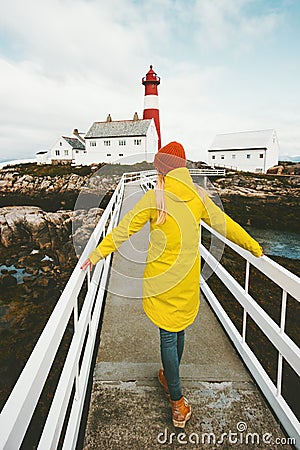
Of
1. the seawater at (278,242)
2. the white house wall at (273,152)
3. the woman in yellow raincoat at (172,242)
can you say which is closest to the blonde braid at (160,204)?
the woman in yellow raincoat at (172,242)

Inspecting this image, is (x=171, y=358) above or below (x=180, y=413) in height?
above

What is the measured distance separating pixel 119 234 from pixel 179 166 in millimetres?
492

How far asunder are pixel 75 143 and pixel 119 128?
6116mm

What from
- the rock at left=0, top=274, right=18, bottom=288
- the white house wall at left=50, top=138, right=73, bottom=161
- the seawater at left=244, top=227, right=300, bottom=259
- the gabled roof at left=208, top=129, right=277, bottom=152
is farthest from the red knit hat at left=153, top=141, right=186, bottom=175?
the gabled roof at left=208, top=129, right=277, bottom=152

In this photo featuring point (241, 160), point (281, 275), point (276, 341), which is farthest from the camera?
point (241, 160)

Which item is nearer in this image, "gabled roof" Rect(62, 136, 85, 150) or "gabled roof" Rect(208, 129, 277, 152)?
"gabled roof" Rect(62, 136, 85, 150)

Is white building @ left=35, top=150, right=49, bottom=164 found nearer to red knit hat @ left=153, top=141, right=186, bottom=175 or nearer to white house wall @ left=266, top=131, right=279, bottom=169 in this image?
white house wall @ left=266, top=131, right=279, bottom=169

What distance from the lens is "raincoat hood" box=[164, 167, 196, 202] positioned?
1.87m

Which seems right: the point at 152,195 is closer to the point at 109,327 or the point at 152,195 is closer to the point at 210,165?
the point at 109,327

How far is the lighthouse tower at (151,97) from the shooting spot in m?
31.0

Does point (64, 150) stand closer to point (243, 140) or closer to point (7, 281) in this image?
point (243, 140)

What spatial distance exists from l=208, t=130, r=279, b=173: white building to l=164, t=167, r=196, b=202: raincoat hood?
35195 millimetres

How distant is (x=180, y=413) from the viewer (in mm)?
2047

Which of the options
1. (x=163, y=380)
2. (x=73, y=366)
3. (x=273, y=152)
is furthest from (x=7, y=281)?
(x=273, y=152)
